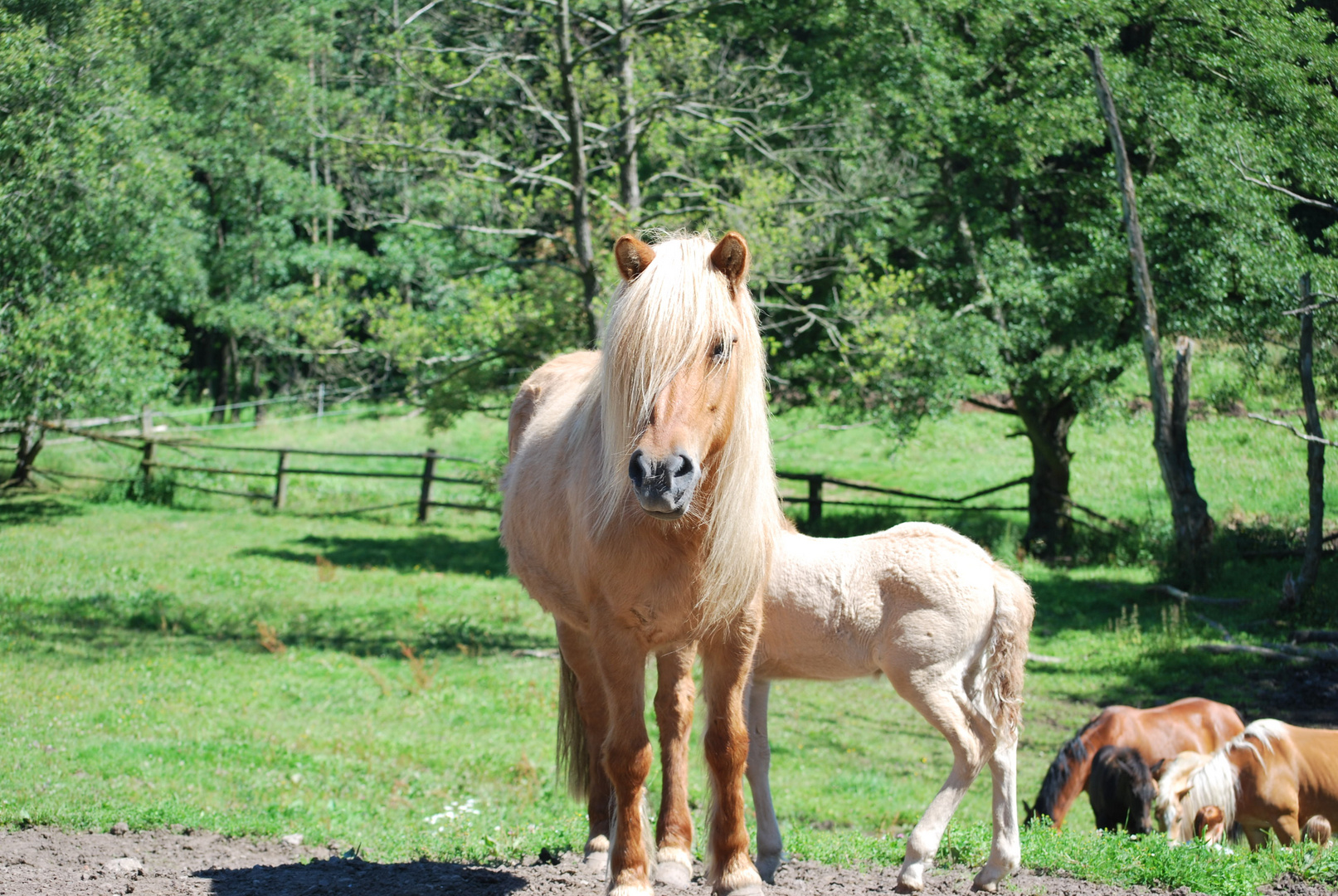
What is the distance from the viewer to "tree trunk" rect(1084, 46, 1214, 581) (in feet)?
34.1

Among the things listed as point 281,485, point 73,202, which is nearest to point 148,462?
point 281,485

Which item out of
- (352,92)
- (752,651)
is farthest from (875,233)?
(352,92)

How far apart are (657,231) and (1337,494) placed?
9.41 metres

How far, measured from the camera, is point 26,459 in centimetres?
1395

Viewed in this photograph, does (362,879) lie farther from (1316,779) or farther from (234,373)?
(234,373)

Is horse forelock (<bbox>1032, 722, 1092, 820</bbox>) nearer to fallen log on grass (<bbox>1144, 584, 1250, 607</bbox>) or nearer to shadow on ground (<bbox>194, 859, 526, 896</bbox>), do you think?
shadow on ground (<bbox>194, 859, 526, 896</bbox>)

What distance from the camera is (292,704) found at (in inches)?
337

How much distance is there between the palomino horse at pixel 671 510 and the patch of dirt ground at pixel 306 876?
2.47 ft

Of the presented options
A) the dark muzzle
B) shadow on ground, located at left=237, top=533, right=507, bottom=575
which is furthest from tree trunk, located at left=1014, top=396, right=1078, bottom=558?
the dark muzzle

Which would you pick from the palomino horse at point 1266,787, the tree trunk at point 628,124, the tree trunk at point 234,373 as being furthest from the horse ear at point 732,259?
the tree trunk at point 234,373

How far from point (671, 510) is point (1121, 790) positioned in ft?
15.2

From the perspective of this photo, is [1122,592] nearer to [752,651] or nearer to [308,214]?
[752,651]

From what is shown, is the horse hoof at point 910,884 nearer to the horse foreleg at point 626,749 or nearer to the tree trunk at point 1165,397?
the horse foreleg at point 626,749

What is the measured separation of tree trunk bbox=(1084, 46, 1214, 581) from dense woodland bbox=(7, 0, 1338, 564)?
1.51ft
